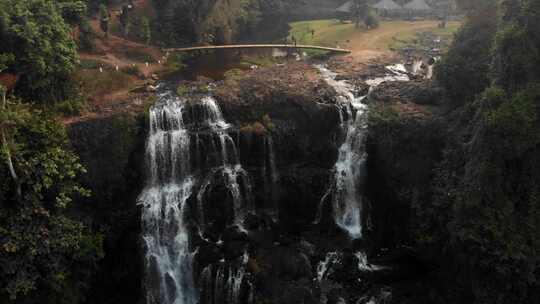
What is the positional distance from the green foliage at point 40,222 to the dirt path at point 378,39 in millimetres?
30087

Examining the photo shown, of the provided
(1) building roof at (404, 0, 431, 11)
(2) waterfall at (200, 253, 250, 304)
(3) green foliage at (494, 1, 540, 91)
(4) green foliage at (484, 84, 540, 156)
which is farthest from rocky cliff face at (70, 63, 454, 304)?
(1) building roof at (404, 0, 431, 11)

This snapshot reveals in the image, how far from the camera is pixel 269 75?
133 feet

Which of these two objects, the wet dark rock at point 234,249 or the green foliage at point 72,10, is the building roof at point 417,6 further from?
the wet dark rock at point 234,249

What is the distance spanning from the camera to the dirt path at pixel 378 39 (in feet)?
156

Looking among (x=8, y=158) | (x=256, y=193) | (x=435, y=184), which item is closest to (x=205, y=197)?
(x=256, y=193)

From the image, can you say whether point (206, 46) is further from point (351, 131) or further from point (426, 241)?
point (426, 241)

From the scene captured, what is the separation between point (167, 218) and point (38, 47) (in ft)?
45.9

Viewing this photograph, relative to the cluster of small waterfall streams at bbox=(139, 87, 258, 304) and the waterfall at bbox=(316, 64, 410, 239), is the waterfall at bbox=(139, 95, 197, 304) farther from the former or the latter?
the waterfall at bbox=(316, 64, 410, 239)

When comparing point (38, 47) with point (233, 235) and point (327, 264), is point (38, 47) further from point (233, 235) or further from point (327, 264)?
point (327, 264)

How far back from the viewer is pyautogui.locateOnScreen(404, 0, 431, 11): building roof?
6122cm

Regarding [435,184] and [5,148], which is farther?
[435,184]

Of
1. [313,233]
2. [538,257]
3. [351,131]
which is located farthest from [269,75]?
[538,257]

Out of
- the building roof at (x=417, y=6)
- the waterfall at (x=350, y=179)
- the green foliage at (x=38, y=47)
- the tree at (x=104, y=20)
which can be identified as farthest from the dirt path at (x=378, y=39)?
the green foliage at (x=38, y=47)

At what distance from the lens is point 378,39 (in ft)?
170
